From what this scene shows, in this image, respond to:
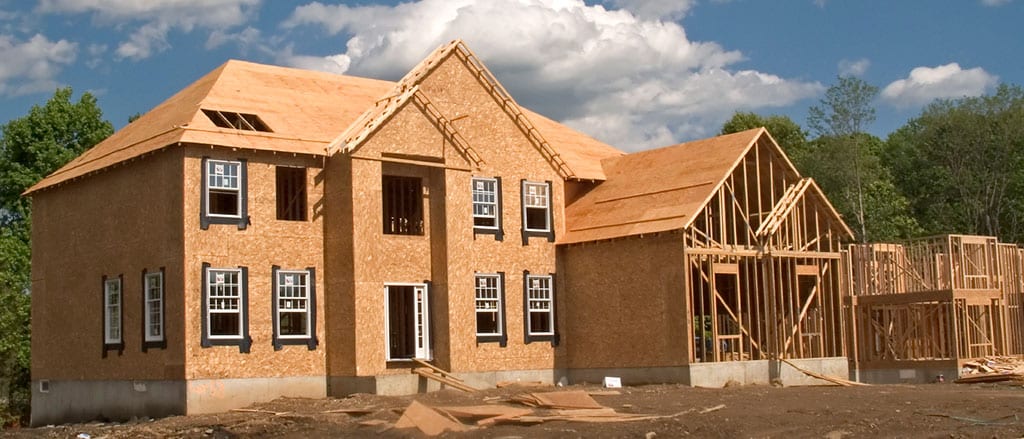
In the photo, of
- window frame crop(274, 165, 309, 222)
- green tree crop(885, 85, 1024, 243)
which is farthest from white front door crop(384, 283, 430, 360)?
green tree crop(885, 85, 1024, 243)

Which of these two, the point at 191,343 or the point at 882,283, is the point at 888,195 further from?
the point at 191,343

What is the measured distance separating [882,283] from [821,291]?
174 inches

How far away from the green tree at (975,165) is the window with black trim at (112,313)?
43.2 meters

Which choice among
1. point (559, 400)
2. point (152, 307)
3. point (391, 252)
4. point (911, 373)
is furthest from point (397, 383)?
point (911, 373)

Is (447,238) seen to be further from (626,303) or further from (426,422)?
(426,422)

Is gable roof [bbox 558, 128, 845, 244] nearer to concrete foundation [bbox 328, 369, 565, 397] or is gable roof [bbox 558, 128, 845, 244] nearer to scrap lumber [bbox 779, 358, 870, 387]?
scrap lumber [bbox 779, 358, 870, 387]

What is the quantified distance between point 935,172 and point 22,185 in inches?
1708

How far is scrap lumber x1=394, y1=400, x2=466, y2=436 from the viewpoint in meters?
20.2

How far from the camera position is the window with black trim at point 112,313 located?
1142 inches

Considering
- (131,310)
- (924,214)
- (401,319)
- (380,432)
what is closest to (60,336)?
(131,310)

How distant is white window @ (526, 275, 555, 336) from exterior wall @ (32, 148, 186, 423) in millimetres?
10061

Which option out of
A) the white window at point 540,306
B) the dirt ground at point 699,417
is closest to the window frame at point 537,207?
the white window at point 540,306

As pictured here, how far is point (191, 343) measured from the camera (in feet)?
86.7

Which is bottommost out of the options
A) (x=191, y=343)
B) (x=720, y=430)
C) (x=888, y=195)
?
(x=720, y=430)
